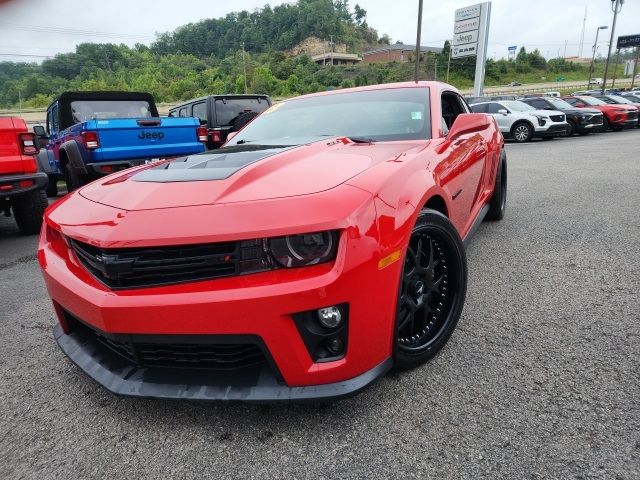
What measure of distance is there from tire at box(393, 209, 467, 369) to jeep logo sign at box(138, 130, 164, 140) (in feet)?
16.9

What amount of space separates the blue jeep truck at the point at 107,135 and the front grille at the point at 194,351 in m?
3.39

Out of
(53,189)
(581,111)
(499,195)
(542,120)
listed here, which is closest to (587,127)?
(581,111)

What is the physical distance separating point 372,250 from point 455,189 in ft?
4.06

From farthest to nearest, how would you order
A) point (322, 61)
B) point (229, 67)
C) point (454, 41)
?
point (322, 61), point (229, 67), point (454, 41)

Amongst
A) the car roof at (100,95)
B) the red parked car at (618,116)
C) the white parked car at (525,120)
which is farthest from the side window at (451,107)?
the red parked car at (618,116)

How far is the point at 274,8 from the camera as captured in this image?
5335 inches

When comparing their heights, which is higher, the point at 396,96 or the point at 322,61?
the point at 322,61

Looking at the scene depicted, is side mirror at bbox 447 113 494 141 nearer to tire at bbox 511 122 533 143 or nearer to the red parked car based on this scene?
tire at bbox 511 122 533 143

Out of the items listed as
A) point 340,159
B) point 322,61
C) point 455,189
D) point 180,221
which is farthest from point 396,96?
point 322,61

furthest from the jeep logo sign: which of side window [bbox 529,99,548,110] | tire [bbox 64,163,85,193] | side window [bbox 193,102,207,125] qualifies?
side window [bbox 529,99,548,110]

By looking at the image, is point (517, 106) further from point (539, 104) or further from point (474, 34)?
point (474, 34)

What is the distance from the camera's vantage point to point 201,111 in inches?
354

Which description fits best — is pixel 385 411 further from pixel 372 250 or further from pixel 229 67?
pixel 229 67

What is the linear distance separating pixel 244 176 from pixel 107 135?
473cm
